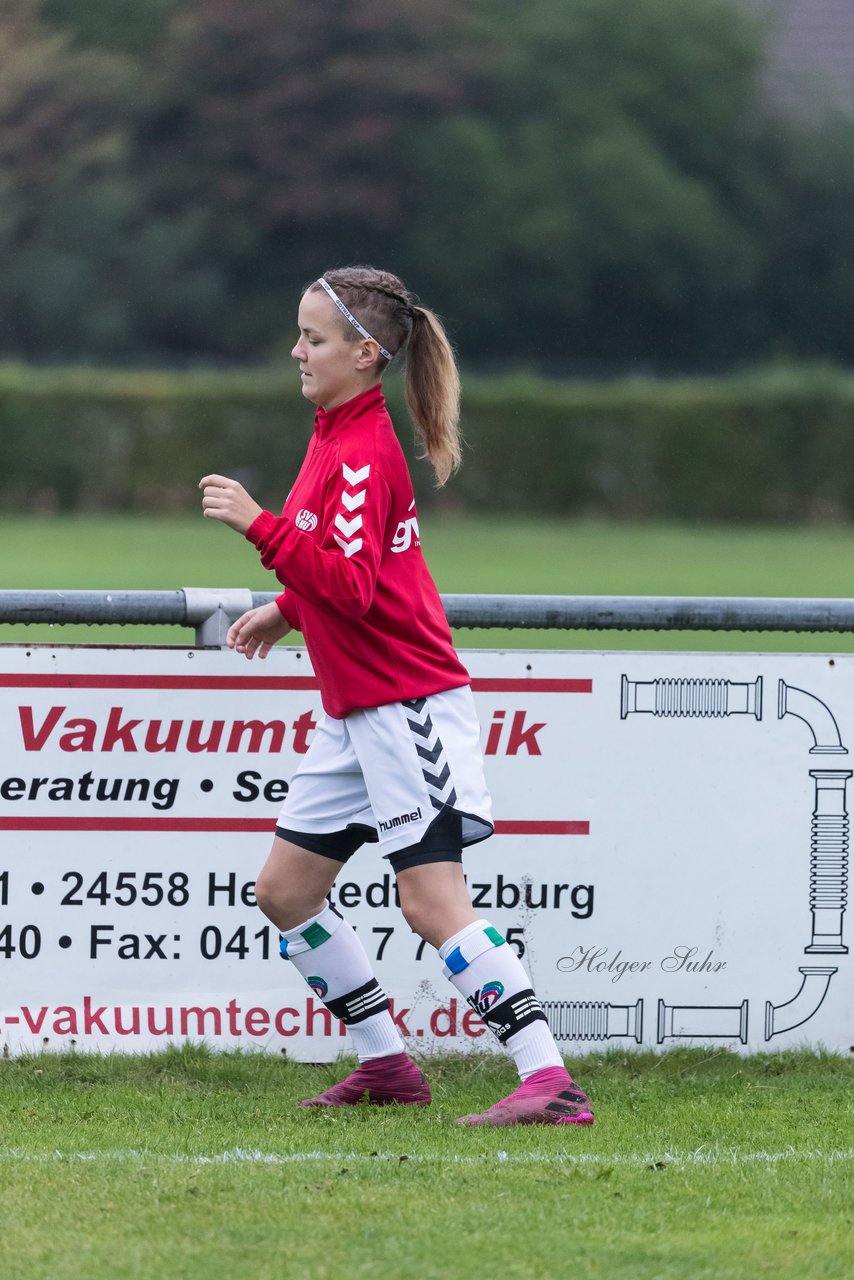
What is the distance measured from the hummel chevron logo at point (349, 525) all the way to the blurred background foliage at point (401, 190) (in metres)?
53.8

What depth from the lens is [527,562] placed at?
26422mm

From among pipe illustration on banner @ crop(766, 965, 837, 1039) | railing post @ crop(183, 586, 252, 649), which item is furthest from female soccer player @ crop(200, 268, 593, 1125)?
pipe illustration on banner @ crop(766, 965, 837, 1039)

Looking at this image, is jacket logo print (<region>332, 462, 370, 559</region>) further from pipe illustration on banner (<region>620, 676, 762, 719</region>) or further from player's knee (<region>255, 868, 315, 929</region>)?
pipe illustration on banner (<region>620, 676, 762, 719</region>)

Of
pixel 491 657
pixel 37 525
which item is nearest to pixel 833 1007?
pixel 491 657

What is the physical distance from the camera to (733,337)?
63.2 metres

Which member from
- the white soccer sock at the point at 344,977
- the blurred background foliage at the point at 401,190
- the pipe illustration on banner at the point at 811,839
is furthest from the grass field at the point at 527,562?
the blurred background foliage at the point at 401,190

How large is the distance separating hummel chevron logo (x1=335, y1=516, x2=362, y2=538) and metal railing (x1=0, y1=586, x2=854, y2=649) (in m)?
0.80

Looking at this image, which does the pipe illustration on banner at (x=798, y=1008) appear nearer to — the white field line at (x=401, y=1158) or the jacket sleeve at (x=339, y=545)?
the white field line at (x=401, y=1158)

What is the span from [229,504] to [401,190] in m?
60.1

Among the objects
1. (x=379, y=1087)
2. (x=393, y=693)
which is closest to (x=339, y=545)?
(x=393, y=693)

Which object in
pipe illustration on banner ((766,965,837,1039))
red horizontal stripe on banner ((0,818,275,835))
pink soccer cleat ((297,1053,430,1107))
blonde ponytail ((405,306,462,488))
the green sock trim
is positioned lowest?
pink soccer cleat ((297,1053,430,1107))

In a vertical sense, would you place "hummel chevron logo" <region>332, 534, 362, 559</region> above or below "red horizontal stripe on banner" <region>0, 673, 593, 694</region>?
above

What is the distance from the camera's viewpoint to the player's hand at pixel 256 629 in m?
4.53

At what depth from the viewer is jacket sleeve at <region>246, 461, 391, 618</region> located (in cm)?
404
